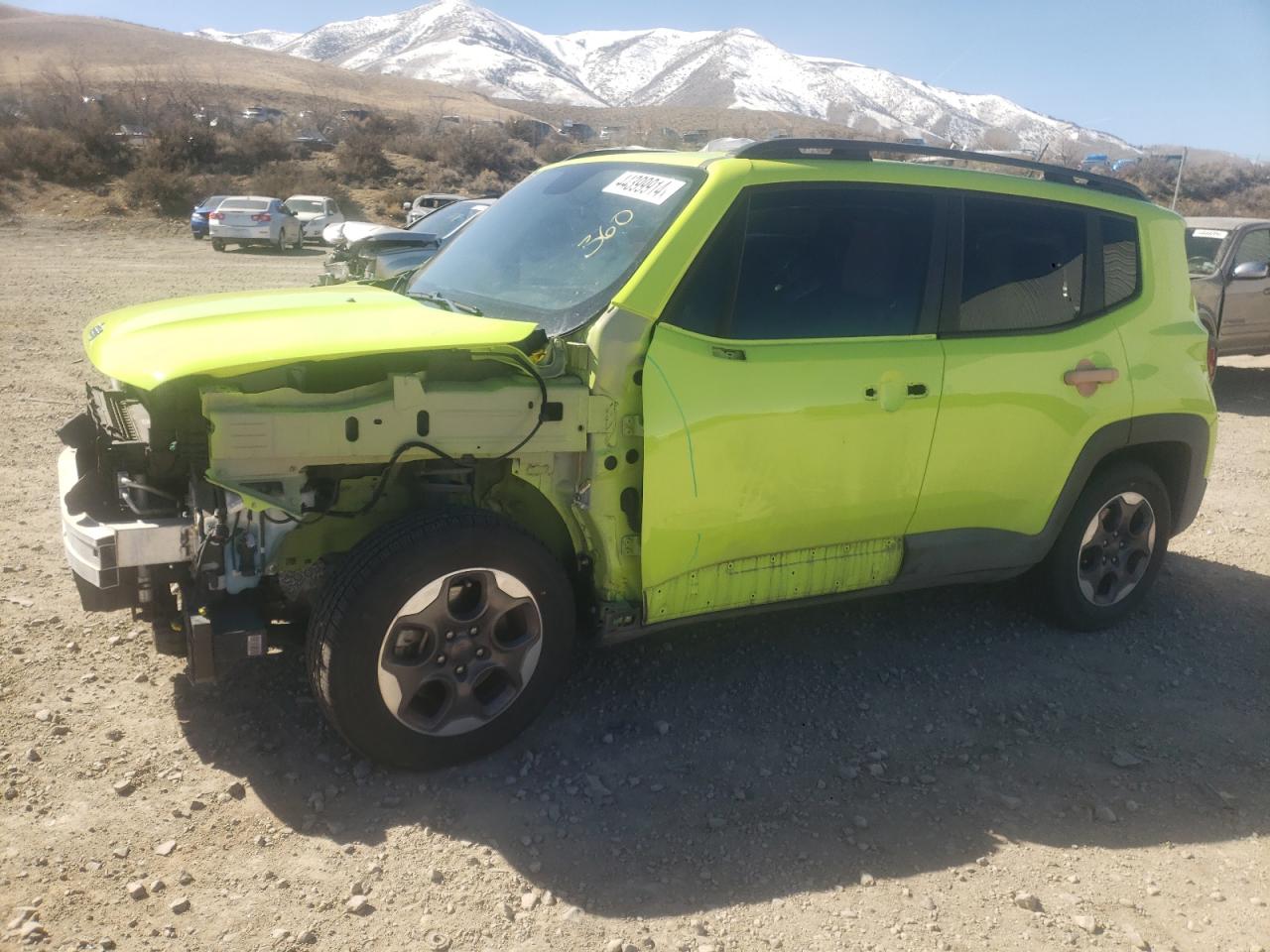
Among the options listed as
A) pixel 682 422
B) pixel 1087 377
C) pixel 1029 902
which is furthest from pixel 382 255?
pixel 1029 902

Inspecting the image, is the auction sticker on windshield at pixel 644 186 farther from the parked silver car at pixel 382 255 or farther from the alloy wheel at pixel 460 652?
the alloy wheel at pixel 460 652

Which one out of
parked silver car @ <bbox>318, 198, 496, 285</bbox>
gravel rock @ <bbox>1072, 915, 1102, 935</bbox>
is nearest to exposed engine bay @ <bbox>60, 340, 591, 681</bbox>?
parked silver car @ <bbox>318, 198, 496, 285</bbox>

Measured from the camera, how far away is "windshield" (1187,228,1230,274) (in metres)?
11.1

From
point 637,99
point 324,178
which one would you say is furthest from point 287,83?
point 637,99

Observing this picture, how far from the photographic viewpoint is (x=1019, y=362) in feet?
13.8

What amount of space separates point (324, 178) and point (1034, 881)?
39.4 metres

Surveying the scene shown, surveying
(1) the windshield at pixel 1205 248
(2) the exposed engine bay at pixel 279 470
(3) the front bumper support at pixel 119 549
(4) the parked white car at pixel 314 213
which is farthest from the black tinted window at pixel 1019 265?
(4) the parked white car at pixel 314 213

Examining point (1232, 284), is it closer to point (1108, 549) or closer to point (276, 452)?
point (1108, 549)

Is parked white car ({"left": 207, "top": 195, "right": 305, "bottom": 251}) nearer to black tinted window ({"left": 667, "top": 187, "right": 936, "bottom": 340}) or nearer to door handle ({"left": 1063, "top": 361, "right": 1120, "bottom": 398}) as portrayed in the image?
black tinted window ({"left": 667, "top": 187, "right": 936, "bottom": 340})

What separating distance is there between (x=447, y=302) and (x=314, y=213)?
91.0 ft

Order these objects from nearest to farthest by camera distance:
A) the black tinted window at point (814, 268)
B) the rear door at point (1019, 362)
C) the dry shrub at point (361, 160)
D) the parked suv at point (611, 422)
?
the parked suv at point (611, 422) < the black tinted window at point (814, 268) < the rear door at point (1019, 362) < the dry shrub at point (361, 160)

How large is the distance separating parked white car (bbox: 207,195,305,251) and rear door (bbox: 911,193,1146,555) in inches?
968

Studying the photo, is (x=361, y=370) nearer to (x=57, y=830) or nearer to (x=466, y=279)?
(x=466, y=279)

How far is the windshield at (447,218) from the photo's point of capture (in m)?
11.8
